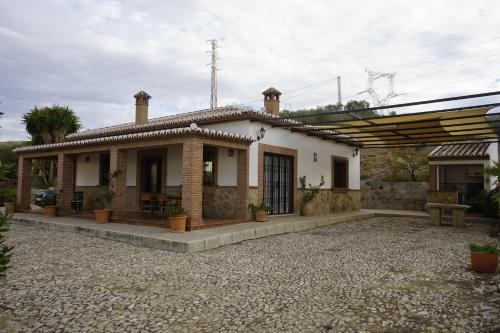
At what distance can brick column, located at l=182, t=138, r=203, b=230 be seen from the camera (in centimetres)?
877

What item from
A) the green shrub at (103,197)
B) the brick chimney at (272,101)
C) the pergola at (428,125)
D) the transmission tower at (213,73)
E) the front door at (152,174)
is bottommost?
the green shrub at (103,197)

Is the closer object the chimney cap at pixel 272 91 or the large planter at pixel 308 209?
the large planter at pixel 308 209

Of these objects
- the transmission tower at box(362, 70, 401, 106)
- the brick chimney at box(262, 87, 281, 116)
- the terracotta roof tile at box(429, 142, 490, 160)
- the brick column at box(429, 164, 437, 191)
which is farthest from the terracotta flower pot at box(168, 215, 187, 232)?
the transmission tower at box(362, 70, 401, 106)

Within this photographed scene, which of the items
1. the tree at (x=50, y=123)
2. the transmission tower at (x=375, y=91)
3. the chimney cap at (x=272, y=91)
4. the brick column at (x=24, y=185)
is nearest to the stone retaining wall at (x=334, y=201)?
the chimney cap at (x=272, y=91)

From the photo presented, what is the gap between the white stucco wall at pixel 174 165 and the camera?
12422 millimetres

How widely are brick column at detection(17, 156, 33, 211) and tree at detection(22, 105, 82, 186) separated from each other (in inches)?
305

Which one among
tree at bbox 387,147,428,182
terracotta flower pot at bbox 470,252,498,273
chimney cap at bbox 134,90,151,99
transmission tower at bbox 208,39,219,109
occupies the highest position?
transmission tower at bbox 208,39,219,109

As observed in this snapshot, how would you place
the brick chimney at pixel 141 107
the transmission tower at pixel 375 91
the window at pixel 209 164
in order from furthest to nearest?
the transmission tower at pixel 375 91, the brick chimney at pixel 141 107, the window at pixel 209 164

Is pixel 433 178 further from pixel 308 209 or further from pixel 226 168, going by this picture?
pixel 226 168

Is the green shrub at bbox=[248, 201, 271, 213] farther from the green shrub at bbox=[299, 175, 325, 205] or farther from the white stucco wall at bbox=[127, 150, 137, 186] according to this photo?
the white stucco wall at bbox=[127, 150, 137, 186]

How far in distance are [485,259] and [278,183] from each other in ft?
24.1

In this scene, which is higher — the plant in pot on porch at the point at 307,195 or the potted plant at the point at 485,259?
the plant in pot on porch at the point at 307,195

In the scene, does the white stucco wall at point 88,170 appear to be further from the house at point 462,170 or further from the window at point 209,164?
the house at point 462,170

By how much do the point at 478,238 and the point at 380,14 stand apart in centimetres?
672
